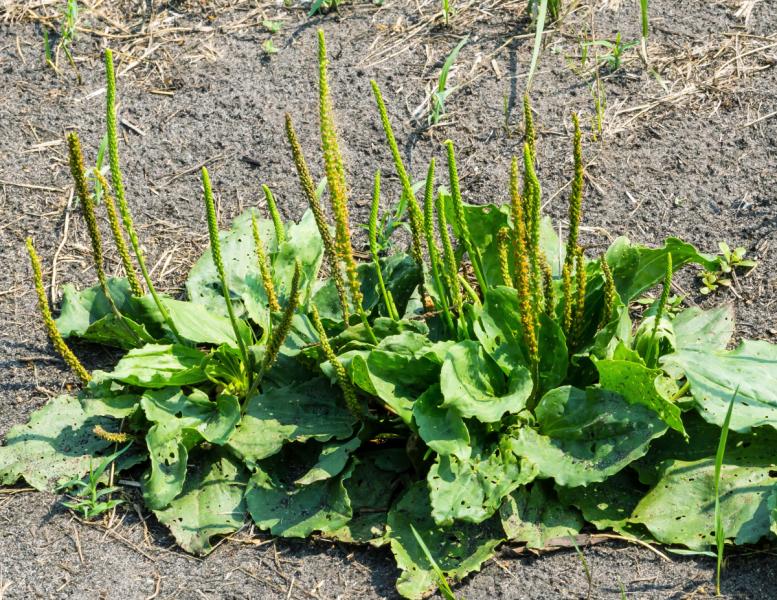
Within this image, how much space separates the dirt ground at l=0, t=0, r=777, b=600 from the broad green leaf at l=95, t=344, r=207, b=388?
44cm

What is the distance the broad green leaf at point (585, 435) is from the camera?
10.3ft

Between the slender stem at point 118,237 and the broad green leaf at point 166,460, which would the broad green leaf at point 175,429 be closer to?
the broad green leaf at point 166,460

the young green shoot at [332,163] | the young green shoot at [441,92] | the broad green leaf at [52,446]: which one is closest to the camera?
the young green shoot at [332,163]

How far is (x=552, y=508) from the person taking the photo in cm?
325

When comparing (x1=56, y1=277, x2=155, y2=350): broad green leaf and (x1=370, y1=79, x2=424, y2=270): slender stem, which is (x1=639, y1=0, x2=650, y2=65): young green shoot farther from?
(x1=56, y1=277, x2=155, y2=350): broad green leaf

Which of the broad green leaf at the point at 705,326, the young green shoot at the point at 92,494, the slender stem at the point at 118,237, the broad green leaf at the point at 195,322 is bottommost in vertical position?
the young green shoot at the point at 92,494

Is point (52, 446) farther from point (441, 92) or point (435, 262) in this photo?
point (441, 92)

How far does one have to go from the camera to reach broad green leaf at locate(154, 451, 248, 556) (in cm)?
330

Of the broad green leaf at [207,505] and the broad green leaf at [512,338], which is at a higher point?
the broad green leaf at [512,338]

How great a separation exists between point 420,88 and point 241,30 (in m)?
1.07

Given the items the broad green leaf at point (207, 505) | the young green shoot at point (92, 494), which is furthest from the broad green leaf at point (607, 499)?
the young green shoot at point (92, 494)

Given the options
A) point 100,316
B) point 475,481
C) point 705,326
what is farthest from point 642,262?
point 100,316

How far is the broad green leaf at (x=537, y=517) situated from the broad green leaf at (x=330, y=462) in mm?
534

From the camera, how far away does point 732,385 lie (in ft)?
10.4
